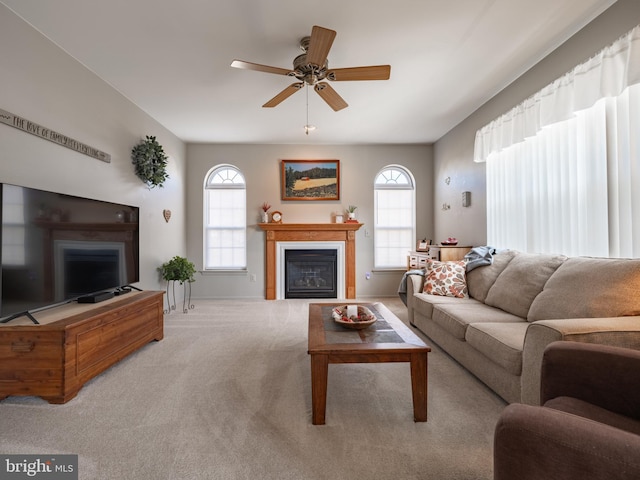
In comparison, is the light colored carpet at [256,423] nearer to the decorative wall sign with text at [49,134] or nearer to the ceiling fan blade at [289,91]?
the decorative wall sign with text at [49,134]

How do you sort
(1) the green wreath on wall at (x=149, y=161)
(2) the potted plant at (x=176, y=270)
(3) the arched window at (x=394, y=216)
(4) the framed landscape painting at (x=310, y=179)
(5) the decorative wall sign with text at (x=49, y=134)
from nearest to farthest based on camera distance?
(5) the decorative wall sign with text at (x=49, y=134)
(1) the green wreath on wall at (x=149, y=161)
(2) the potted plant at (x=176, y=270)
(4) the framed landscape painting at (x=310, y=179)
(3) the arched window at (x=394, y=216)

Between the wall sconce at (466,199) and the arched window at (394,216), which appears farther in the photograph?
the arched window at (394,216)

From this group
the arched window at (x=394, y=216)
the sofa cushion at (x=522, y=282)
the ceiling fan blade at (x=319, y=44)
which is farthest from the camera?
the arched window at (x=394, y=216)

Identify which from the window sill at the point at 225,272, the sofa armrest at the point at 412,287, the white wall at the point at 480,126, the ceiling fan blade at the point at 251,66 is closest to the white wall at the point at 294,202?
the window sill at the point at 225,272

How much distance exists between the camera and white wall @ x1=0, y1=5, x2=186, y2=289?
223 centimetres

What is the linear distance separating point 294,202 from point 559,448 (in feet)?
16.0

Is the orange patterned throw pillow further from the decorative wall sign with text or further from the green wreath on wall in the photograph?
the decorative wall sign with text

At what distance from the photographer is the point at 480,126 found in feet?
12.7

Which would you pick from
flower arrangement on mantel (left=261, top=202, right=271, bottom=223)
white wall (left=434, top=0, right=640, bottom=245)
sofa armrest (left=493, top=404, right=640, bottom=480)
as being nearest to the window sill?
flower arrangement on mantel (left=261, top=202, right=271, bottom=223)

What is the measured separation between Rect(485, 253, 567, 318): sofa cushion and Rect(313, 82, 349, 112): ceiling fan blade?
90.1 inches

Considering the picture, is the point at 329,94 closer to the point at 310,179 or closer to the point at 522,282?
the point at 522,282

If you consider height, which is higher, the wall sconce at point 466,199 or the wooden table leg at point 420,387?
the wall sconce at point 466,199

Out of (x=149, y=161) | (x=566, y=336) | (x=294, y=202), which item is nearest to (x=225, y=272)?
(x=294, y=202)

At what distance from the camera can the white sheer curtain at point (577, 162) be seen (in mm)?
2092
